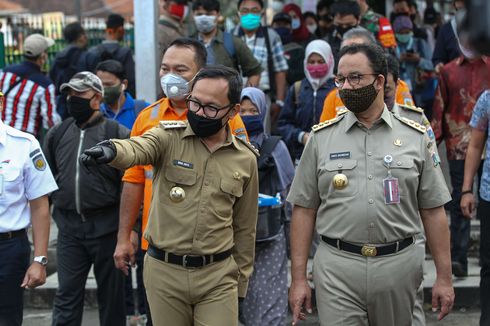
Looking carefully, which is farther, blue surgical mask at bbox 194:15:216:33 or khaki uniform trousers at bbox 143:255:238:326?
blue surgical mask at bbox 194:15:216:33

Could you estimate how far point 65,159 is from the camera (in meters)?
5.85

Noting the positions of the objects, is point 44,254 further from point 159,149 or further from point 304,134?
point 304,134

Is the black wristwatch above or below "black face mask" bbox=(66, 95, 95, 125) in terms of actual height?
below

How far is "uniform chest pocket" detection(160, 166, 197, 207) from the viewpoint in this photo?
4.20 metres

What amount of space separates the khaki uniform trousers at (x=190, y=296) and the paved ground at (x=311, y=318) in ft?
9.66

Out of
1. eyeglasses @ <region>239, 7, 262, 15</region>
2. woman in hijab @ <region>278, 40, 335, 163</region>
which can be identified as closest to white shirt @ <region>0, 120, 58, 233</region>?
woman in hijab @ <region>278, 40, 335, 163</region>

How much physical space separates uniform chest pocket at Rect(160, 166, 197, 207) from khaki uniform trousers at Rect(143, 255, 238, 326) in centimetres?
32

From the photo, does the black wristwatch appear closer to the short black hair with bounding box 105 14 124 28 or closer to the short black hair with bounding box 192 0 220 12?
the short black hair with bounding box 192 0 220 12

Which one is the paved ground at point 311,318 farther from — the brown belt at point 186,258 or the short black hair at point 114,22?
the short black hair at point 114,22

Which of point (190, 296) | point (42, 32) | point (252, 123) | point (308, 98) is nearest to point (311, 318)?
point (308, 98)

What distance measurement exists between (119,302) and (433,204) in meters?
2.68

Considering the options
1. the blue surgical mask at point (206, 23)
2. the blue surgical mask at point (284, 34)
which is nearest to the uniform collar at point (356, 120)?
the blue surgical mask at point (206, 23)

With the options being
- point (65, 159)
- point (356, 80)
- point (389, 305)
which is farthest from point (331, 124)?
point (65, 159)

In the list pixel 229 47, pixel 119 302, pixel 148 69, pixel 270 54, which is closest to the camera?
pixel 119 302
